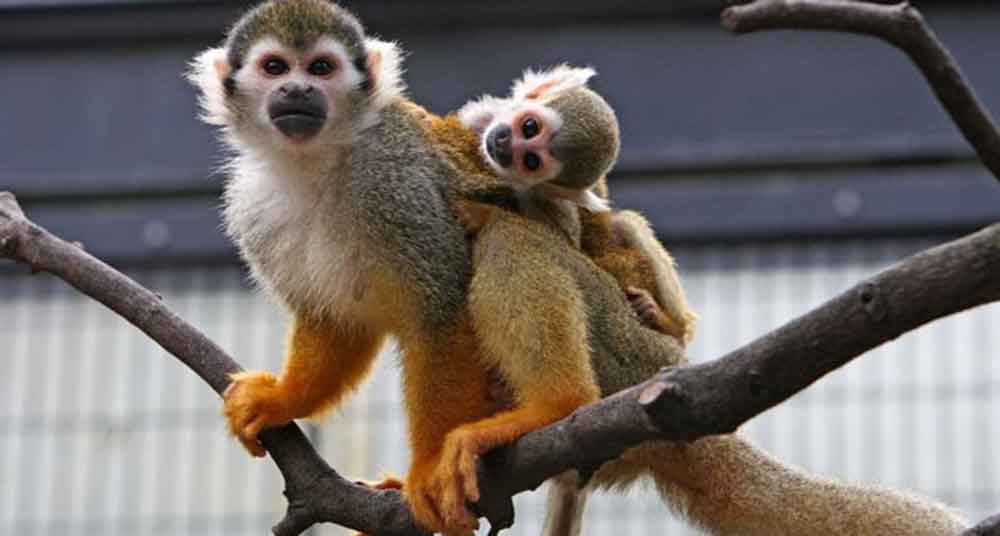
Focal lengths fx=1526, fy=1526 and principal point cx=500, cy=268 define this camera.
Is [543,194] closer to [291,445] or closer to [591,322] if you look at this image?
[591,322]

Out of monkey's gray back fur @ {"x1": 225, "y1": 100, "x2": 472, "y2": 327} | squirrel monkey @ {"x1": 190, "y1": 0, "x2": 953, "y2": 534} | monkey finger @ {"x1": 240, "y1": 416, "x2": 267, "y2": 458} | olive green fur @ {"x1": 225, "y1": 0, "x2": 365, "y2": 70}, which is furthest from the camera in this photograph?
olive green fur @ {"x1": 225, "y1": 0, "x2": 365, "y2": 70}

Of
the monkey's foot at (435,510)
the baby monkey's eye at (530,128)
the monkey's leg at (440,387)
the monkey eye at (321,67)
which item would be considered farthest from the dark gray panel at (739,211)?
the monkey's foot at (435,510)

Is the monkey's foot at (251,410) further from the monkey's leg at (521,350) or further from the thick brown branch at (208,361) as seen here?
the monkey's leg at (521,350)

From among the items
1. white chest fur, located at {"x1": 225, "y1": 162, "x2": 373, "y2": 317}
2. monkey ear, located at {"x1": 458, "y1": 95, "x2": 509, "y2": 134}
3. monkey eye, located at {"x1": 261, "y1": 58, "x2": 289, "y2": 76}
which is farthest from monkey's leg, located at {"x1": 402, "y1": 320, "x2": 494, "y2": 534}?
monkey ear, located at {"x1": 458, "y1": 95, "x2": 509, "y2": 134}

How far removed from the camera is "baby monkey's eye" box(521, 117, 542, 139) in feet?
16.9

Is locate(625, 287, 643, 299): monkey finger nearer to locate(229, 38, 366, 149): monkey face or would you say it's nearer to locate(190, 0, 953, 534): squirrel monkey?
locate(190, 0, 953, 534): squirrel monkey

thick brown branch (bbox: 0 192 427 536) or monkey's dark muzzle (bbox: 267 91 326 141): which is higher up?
monkey's dark muzzle (bbox: 267 91 326 141)

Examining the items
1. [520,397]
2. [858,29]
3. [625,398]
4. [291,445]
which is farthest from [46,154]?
[858,29]

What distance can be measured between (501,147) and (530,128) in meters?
0.20

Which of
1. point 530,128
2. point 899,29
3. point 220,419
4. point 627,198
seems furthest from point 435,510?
point 220,419

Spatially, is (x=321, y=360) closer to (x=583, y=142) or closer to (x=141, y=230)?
(x=583, y=142)

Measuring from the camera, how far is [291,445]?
4586 mm

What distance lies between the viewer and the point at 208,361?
4555 millimetres

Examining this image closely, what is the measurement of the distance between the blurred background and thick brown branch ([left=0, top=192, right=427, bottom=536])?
2.33 meters
